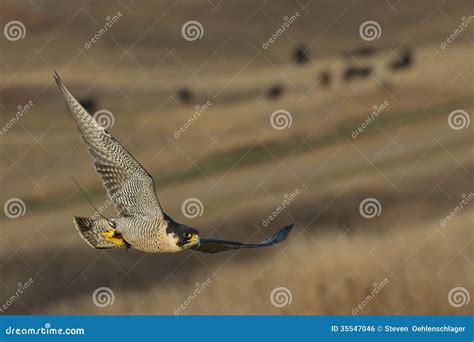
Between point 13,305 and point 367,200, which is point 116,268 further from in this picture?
point 367,200

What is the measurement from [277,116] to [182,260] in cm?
339

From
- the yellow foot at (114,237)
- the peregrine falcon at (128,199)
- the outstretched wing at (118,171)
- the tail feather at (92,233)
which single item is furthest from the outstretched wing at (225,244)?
the tail feather at (92,233)

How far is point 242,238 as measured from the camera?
64.1ft

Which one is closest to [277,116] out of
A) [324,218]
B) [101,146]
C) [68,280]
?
[324,218]

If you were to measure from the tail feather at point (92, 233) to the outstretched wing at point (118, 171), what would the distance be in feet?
2.01

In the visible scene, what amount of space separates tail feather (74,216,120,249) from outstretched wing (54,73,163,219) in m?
0.61

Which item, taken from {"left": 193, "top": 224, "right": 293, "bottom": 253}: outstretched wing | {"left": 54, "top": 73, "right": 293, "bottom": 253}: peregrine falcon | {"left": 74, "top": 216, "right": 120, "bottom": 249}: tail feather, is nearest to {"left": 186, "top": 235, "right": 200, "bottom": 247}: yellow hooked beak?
{"left": 54, "top": 73, "right": 293, "bottom": 253}: peregrine falcon

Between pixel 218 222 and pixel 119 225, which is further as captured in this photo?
pixel 218 222

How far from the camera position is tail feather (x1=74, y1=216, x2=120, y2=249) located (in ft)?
46.5

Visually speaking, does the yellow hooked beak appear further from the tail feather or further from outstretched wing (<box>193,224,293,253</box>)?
the tail feather

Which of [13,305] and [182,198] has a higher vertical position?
[182,198]

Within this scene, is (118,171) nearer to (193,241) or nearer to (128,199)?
(128,199)

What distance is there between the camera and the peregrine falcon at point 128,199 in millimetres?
13469

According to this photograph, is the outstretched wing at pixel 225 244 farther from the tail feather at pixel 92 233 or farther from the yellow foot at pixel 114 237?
Result: the tail feather at pixel 92 233
